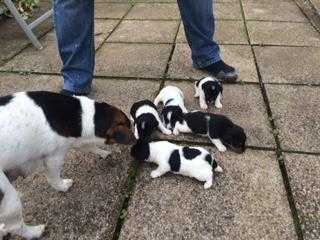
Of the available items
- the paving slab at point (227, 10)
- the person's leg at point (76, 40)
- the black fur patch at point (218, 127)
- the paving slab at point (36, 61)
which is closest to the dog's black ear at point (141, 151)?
the black fur patch at point (218, 127)

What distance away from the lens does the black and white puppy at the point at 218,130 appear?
10.9 feet

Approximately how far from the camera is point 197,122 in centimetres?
343

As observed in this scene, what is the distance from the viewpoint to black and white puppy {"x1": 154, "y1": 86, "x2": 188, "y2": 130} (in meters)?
3.63

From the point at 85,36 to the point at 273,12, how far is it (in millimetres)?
3704

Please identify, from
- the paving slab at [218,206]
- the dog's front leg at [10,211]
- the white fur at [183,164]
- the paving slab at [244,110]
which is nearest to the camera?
the dog's front leg at [10,211]

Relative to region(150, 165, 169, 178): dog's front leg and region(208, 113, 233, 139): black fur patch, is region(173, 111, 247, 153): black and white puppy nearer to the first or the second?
region(208, 113, 233, 139): black fur patch

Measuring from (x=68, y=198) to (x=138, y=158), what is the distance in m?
0.61

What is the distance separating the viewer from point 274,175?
10.2ft

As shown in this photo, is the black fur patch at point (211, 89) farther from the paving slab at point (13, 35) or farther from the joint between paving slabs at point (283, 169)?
the paving slab at point (13, 35)

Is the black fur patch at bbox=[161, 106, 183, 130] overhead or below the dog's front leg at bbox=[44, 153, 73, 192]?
below

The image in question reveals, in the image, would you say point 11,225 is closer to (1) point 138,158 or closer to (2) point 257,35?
(1) point 138,158

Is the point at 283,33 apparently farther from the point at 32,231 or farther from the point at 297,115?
the point at 32,231

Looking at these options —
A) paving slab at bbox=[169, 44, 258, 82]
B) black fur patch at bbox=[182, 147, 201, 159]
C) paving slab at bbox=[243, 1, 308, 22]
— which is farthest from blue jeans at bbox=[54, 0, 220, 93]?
paving slab at bbox=[243, 1, 308, 22]

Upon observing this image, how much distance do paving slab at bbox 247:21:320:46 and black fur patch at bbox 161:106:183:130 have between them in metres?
2.34
